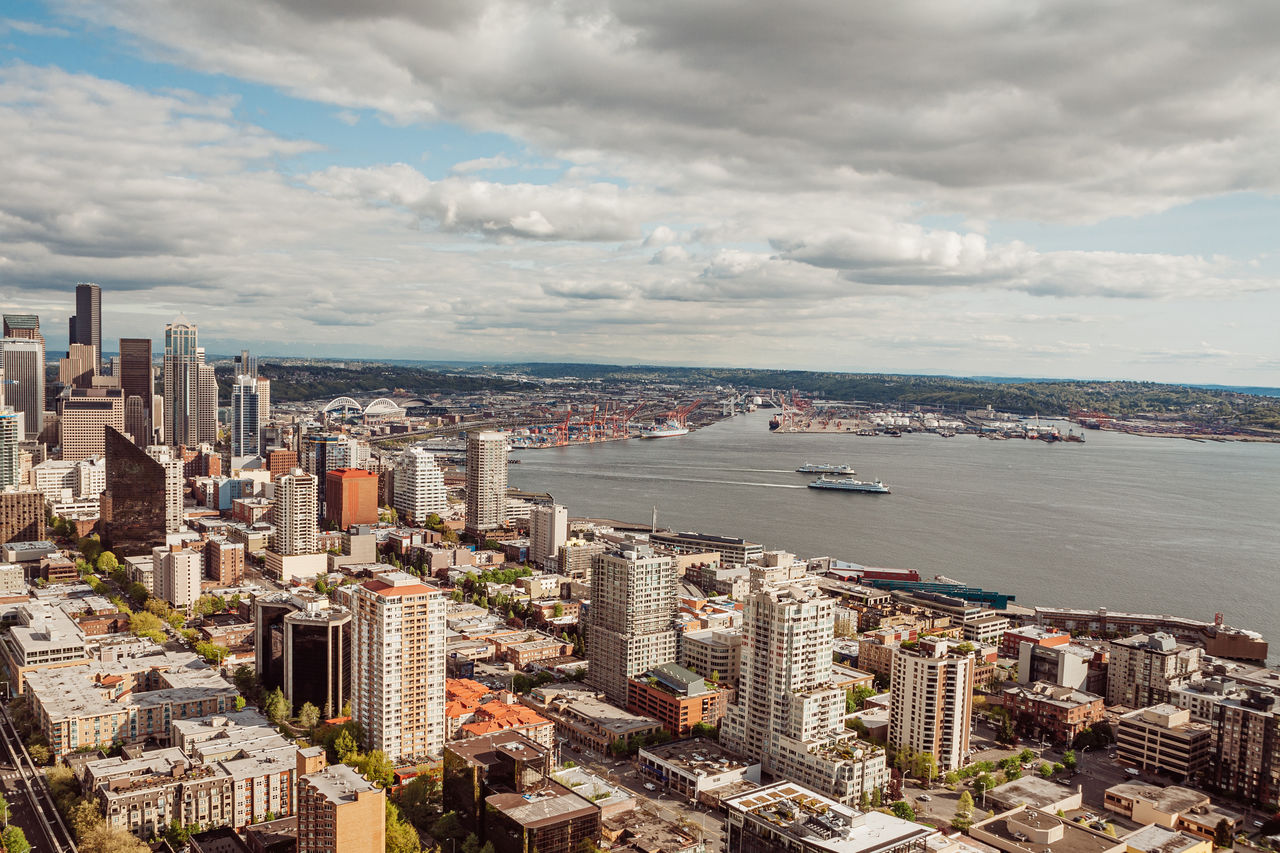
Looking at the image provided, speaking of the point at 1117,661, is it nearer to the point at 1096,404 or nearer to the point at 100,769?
the point at 100,769

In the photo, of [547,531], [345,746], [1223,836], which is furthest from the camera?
[547,531]

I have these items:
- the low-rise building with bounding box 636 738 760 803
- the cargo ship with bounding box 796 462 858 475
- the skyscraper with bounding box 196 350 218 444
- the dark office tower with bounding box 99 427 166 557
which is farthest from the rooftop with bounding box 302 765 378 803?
the skyscraper with bounding box 196 350 218 444

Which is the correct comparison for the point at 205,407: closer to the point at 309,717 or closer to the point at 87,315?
the point at 87,315

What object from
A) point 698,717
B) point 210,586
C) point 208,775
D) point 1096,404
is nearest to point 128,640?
point 210,586

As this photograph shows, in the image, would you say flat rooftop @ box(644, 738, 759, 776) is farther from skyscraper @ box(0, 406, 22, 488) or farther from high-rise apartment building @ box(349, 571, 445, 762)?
skyscraper @ box(0, 406, 22, 488)

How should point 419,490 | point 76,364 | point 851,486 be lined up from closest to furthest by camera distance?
1. point 419,490
2. point 851,486
3. point 76,364

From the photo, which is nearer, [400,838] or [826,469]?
[400,838]

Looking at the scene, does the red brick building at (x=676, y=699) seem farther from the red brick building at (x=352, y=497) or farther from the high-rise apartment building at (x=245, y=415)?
the high-rise apartment building at (x=245, y=415)

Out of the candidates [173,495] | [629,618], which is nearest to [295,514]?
[173,495]

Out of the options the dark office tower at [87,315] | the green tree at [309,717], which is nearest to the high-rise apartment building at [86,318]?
the dark office tower at [87,315]
